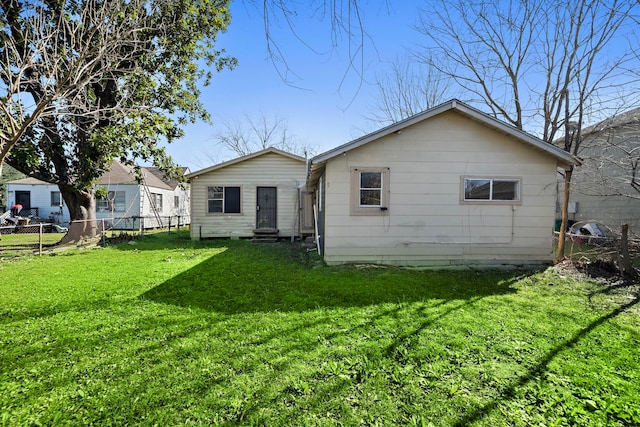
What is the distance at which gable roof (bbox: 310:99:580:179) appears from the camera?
7.06m

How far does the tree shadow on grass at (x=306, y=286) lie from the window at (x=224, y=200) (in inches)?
216

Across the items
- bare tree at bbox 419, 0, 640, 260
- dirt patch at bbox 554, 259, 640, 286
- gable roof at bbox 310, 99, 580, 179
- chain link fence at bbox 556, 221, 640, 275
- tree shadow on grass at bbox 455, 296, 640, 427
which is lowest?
→ tree shadow on grass at bbox 455, 296, 640, 427

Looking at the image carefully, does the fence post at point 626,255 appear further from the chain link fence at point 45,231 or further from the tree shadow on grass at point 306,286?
the chain link fence at point 45,231

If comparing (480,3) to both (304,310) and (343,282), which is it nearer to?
(343,282)

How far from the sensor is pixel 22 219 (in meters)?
17.0

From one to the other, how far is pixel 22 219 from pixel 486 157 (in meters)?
22.4

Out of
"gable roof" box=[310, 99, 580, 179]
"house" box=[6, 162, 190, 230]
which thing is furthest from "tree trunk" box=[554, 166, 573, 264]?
"house" box=[6, 162, 190, 230]

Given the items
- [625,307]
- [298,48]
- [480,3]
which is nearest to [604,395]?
[625,307]

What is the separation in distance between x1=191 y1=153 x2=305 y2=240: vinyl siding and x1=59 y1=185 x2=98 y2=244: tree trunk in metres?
3.80

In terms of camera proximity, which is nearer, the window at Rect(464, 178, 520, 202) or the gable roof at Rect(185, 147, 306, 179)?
the window at Rect(464, 178, 520, 202)

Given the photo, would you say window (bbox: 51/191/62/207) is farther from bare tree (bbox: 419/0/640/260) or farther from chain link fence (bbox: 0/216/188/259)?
bare tree (bbox: 419/0/640/260)

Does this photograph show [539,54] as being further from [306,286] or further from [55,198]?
A: [55,198]

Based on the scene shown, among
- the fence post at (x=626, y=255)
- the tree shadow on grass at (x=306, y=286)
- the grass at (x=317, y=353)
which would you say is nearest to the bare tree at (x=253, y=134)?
the tree shadow on grass at (x=306, y=286)

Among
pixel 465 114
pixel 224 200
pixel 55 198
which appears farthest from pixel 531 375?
pixel 55 198
